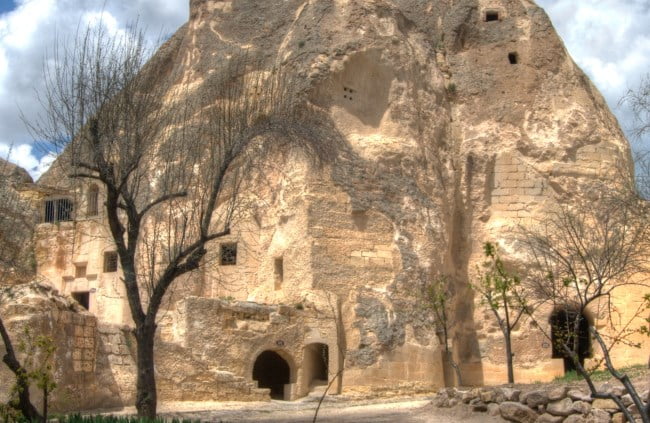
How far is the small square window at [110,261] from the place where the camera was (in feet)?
79.7

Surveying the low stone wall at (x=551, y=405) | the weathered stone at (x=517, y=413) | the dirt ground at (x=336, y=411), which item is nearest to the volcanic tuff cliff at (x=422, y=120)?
the dirt ground at (x=336, y=411)

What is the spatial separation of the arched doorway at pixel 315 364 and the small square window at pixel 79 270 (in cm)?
931

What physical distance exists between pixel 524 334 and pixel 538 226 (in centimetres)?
320

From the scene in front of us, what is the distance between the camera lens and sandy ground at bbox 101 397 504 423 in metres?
13.3

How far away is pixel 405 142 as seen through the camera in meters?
22.6

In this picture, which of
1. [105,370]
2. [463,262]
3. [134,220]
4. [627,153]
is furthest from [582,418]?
[627,153]

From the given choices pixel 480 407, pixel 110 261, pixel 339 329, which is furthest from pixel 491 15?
pixel 480 407

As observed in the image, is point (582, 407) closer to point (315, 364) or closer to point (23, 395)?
point (23, 395)

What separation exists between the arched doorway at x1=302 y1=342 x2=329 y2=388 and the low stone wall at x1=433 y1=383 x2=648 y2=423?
19.1 feet

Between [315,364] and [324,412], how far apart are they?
4319mm

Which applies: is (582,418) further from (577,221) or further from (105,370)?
(577,221)

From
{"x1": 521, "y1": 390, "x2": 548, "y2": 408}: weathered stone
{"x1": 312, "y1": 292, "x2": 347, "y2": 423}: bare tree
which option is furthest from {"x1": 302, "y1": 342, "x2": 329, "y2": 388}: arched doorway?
{"x1": 521, "y1": 390, "x2": 548, "y2": 408}: weathered stone

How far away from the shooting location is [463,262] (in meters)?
23.8

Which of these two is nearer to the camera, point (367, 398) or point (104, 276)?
point (367, 398)
